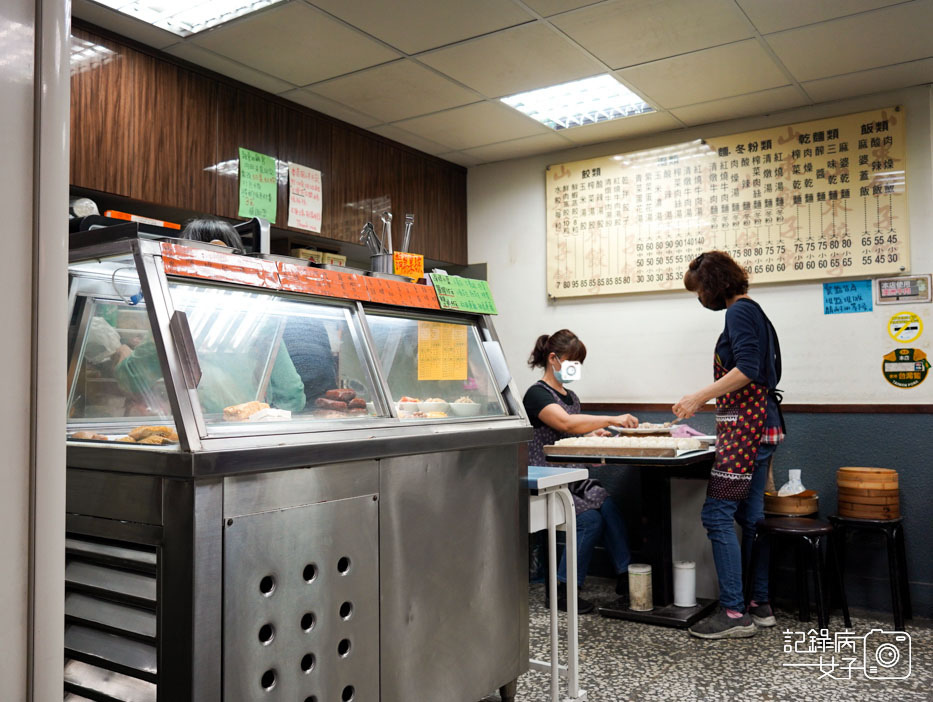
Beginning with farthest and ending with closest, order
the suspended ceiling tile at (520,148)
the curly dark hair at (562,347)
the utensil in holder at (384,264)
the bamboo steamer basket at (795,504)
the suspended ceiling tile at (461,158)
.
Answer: the suspended ceiling tile at (461,158)
the suspended ceiling tile at (520,148)
the curly dark hair at (562,347)
the bamboo steamer basket at (795,504)
the utensil in holder at (384,264)

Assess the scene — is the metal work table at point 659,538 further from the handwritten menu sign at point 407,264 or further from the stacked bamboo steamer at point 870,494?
the handwritten menu sign at point 407,264

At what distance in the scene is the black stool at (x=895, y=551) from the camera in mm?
3645

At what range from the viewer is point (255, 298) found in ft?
6.76

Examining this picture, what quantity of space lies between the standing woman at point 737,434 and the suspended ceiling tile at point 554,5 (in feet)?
4.62

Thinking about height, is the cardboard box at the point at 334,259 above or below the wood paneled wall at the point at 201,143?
below

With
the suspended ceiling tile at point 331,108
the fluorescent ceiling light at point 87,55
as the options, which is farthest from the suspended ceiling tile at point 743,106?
the fluorescent ceiling light at point 87,55

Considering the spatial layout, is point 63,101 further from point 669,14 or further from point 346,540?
point 669,14

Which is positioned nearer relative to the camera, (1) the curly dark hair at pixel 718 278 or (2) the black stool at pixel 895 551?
(2) the black stool at pixel 895 551

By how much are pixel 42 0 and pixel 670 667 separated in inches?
126

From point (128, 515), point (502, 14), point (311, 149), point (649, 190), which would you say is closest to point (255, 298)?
point (128, 515)

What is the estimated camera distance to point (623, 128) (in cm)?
477

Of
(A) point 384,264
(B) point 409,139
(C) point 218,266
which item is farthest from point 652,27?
(C) point 218,266

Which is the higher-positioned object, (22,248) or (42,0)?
(42,0)

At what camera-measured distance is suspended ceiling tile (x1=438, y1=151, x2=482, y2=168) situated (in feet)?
17.3
